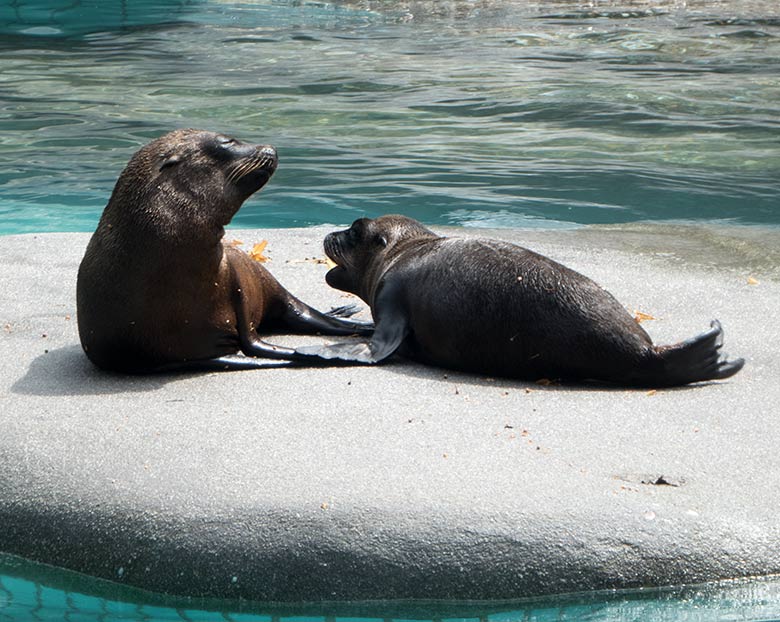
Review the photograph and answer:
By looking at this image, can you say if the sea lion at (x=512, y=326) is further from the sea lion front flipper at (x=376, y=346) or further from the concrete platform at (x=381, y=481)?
the concrete platform at (x=381, y=481)

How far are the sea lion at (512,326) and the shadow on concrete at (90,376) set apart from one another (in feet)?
1.05

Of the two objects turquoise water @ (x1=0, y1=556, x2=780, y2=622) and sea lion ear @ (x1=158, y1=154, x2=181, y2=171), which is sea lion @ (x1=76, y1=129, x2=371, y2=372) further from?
turquoise water @ (x1=0, y1=556, x2=780, y2=622)

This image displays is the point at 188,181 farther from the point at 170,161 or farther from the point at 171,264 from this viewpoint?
the point at 171,264

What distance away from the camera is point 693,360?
4.70 metres

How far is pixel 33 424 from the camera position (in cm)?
411

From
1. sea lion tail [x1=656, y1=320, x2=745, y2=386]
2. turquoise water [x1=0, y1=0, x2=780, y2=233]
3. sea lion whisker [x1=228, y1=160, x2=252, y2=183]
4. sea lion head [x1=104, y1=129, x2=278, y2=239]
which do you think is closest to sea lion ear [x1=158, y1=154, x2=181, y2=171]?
sea lion head [x1=104, y1=129, x2=278, y2=239]

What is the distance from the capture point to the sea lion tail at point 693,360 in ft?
15.4

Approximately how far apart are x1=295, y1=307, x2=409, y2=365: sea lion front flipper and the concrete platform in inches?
4.3

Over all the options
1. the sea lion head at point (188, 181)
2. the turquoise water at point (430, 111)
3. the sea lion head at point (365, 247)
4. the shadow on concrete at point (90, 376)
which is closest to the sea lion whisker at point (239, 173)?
the sea lion head at point (188, 181)

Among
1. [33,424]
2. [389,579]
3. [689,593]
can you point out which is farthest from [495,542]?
[33,424]

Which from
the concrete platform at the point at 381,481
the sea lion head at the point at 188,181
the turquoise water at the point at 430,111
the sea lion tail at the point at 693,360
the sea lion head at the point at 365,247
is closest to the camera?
the concrete platform at the point at 381,481

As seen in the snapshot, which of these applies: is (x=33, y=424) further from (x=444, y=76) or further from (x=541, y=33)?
(x=541, y=33)

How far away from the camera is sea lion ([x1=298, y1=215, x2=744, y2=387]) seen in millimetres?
4734

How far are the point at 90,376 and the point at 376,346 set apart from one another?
1137 mm
